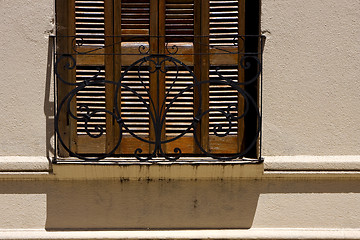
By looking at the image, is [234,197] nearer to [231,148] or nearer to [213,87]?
[231,148]

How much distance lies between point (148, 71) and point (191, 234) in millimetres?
1486

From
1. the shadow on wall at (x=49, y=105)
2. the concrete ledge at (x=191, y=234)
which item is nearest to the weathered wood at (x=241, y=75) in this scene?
the concrete ledge at (x=191, y=234)

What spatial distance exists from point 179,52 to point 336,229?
2092 millimetres

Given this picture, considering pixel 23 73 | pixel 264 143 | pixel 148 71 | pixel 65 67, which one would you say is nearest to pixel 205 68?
pixel 148 71

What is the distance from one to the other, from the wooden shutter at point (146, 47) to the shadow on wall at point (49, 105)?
0.44 feet

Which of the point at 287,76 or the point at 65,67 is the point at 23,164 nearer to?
the point at 65,67

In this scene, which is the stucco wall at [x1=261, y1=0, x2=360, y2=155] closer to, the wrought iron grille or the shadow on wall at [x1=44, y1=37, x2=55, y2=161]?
the wrought iron grille

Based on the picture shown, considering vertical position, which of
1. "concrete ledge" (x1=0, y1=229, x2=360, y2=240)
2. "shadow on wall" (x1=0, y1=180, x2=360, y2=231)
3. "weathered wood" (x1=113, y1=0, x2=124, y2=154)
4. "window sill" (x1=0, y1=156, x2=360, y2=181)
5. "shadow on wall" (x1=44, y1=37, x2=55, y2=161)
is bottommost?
"concrete ledge" (x1=0, y1=229, x2=360, y2=240)

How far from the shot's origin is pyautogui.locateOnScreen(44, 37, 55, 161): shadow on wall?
13.6 feet

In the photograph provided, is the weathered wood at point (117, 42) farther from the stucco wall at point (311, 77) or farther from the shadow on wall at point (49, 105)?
the stucco wall at point (311, 77)

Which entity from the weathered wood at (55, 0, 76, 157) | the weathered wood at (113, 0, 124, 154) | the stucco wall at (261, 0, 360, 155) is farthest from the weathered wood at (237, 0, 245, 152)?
the weathered wood at (55, 0, 76, 157)

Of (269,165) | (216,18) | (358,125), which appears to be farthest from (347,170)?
(216,18)

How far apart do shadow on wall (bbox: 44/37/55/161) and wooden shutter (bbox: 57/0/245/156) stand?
13 cm

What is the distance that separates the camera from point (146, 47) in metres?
4.26
